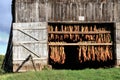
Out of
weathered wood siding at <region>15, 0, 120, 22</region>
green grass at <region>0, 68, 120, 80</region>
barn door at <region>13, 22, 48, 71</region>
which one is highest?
weathered wood siding at <region>15, 0, 120, 22</region>

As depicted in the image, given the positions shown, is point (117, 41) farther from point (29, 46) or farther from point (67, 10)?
point (29, 46)

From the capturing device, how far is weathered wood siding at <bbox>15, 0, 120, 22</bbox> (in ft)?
101

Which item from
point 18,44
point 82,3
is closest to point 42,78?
point 18,44

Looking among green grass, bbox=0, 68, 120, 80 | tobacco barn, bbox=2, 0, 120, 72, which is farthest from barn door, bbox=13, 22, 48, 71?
green grass, bbox=0, 68, 120, 80

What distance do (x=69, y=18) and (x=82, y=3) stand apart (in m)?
1.21

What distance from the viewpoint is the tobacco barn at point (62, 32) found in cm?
3056

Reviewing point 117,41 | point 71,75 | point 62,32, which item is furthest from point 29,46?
point 71,75

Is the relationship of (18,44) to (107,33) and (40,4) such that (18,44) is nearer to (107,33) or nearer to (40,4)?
(40,4)

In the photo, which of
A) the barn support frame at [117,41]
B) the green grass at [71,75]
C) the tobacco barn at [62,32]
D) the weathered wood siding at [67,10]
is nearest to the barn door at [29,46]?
the tobacco barn at [62,32]

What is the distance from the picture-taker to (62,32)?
31.0 metres

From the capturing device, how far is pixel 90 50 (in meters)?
31.4

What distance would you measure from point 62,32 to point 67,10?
136 cm

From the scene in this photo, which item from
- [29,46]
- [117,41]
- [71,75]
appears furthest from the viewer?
[117,41]

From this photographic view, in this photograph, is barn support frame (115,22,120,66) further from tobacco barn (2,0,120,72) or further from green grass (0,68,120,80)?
green grass (0,68,120,80)
